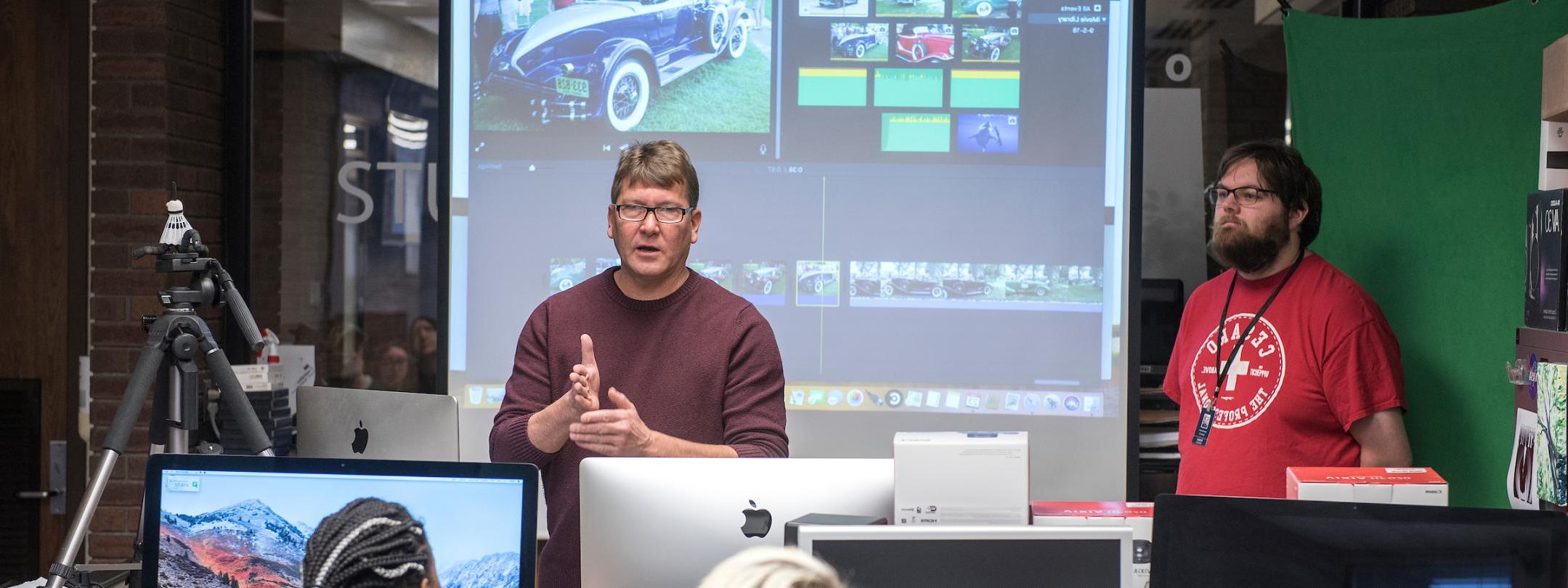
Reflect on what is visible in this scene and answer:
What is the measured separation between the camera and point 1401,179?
2852 millimetres

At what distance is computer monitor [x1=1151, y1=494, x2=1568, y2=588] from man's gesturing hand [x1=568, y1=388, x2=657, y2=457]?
859 millimetres

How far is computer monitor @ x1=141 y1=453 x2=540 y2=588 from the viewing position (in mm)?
1424

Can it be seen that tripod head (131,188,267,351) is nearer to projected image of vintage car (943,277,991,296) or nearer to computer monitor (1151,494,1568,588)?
projected image of vintage car (943,277,991,296)

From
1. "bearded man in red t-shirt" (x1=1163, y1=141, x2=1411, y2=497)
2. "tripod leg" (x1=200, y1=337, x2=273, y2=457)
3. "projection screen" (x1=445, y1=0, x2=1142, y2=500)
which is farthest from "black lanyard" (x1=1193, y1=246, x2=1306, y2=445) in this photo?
"tripod leg" (x1=200, y1=337, x2=273, y2=457)

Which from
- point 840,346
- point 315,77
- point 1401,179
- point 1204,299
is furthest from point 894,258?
point 315,77

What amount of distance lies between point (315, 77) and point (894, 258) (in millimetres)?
2249

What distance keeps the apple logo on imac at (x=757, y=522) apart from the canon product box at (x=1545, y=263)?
1326mm

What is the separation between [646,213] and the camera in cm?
217

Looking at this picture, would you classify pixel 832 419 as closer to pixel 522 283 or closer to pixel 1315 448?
pixel 522 283

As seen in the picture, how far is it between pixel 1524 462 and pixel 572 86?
8.13 feet

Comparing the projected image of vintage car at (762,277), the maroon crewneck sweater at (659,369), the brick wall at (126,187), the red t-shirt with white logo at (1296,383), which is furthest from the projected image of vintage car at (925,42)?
the brick wall at (126,187)

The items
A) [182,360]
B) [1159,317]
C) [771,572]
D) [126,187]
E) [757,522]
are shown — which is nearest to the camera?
[771,572]

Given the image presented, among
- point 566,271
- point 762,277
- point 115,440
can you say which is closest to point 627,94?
point 566,271

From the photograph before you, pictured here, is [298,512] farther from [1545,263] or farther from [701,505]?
[1545,263]
